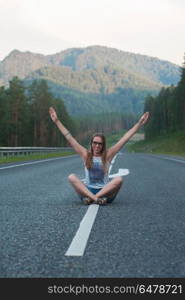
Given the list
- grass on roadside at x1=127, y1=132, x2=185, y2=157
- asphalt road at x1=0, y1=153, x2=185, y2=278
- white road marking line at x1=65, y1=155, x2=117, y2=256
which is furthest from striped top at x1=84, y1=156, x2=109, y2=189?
grass on roadside at x1=127, y1=132, x2=185, y2=157

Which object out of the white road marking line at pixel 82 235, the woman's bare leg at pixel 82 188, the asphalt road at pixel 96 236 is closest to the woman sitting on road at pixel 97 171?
the woman's bare leg at pixel 82 188

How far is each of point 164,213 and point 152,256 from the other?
3047 mm

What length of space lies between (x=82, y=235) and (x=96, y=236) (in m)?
0.17

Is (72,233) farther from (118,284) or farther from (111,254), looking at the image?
(118,284)

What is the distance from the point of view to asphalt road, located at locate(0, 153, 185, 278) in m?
4.23

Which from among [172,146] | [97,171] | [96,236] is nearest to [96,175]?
[97,171]

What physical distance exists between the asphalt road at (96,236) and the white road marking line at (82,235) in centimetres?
6

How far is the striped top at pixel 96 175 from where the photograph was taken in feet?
28.0

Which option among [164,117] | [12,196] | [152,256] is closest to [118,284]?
[152,256]

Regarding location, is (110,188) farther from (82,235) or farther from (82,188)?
(82,235)

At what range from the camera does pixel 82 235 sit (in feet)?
19.0

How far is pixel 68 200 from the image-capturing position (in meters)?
9.43

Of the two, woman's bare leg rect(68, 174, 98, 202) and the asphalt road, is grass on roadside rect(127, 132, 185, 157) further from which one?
woman's bare leg rect(68, 174, 98, 202)

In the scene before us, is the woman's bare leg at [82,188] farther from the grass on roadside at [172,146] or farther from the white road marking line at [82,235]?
the grass on roadside at [172,146]
